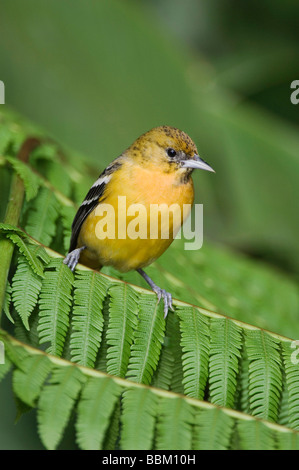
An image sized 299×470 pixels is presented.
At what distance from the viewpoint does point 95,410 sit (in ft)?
7.70

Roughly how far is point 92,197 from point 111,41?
3602 millimetres

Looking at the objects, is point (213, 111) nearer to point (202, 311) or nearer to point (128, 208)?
point (128, 208)

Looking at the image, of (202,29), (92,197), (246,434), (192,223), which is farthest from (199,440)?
(202,29)

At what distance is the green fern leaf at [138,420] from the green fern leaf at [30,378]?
36 centimetres

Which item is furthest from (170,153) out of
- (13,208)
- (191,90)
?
(191,90)

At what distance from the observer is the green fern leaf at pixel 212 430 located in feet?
7.94

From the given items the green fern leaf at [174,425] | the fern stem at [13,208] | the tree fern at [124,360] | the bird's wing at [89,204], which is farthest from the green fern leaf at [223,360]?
the bird's wing at [89,204]

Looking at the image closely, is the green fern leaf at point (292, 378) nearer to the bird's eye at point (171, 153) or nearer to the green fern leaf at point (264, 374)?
the green fern leaf at point (264, 374)

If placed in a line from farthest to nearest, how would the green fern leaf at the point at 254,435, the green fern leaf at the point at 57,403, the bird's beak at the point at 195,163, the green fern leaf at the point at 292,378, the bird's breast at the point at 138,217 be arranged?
the bird's beak at the point at 195,163
the bird's breast at the point at 138,217
the green fern leaf at the point at 292,378
the green fern leaf at the point at 254,435
the green fern leaf at the point at 57,403

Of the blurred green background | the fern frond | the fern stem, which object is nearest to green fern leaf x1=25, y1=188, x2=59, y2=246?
the fern stem

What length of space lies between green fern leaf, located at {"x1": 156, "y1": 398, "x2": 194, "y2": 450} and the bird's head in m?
1.56

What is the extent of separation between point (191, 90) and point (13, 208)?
4.20m

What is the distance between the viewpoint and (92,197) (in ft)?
12.2

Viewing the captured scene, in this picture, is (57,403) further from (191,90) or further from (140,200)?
(191,90)
